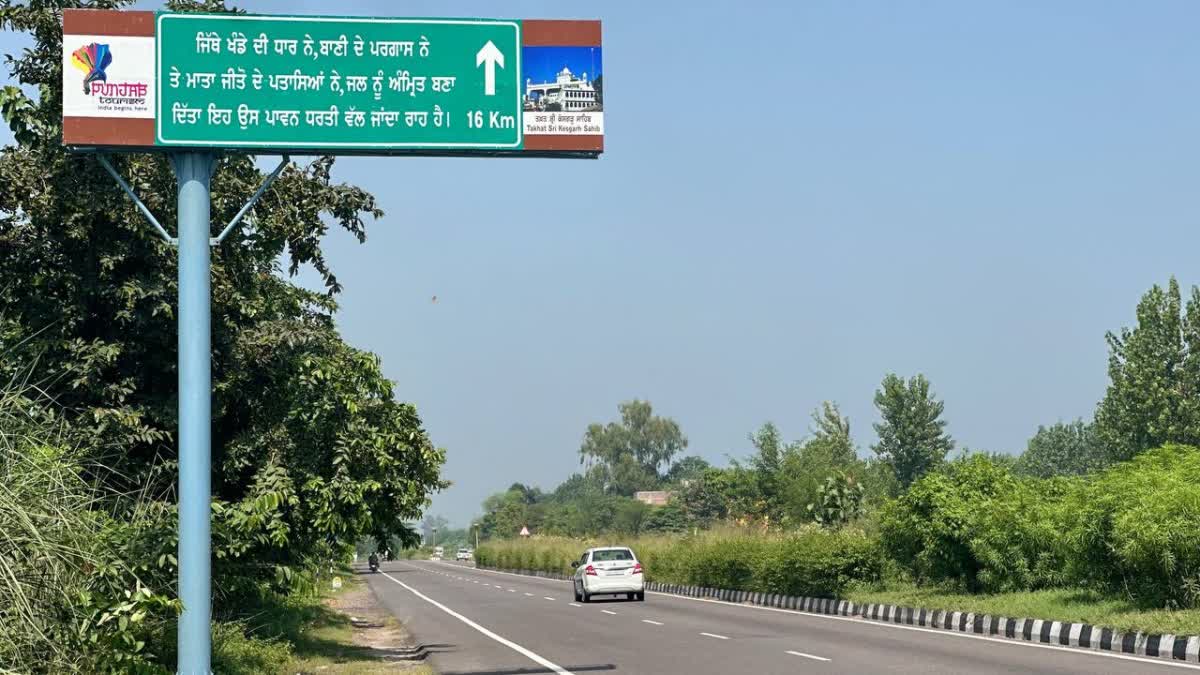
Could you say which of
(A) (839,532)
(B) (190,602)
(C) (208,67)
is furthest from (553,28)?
(A) (839,532)

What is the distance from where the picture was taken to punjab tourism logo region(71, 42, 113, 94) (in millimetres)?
12805

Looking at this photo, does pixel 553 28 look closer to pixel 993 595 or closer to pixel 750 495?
pixel 993 595

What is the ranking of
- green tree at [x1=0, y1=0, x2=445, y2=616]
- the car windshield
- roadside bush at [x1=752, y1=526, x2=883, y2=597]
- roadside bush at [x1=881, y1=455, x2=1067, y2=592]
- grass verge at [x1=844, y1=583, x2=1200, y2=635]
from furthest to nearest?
the car windshield
roadside bush at [x1=752, y1=526, x2=883, y2=597]
roadside bush at [x1=881, y1=455, x2=1067, y2=592]
grass verge at [x1=844, y1=583, x2=1200, y2=635]
green tree at [x1=0, y1=0, x2=445, y2=616]

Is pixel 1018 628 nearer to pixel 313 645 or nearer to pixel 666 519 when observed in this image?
pixel 313 645

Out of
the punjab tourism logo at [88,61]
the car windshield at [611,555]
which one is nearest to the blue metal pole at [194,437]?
the punjab tourism logo at [88,61]

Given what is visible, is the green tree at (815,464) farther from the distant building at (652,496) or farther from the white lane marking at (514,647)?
the distant building at (652,496)

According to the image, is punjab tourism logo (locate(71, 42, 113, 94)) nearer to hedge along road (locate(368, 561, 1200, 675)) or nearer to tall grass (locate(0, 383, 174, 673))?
tall grass (locate(0, 383, 174, 673))

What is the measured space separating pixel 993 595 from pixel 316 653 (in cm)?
1179

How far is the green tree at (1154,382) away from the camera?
64.6 m

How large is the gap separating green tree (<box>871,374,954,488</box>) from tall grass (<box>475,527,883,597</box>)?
32062 millimetres

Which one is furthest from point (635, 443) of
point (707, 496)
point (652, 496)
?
point (707, 496)

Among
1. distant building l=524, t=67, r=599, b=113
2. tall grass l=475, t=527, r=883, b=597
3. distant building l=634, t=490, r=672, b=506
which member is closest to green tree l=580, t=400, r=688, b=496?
Answer: distant building l=634, t=490, r=672, b=506

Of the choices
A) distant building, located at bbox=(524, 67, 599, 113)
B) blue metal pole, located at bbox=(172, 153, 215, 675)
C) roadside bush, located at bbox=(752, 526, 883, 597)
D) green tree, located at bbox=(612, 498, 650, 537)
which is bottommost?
green tree, located at bbox=(612, 498, 650, 537)

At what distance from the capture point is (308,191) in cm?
1758
